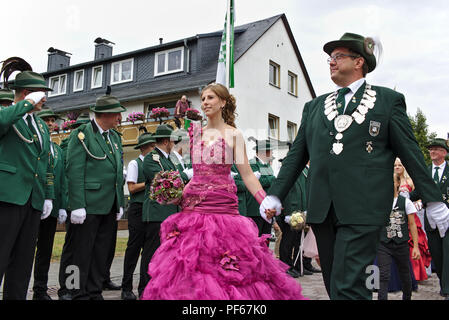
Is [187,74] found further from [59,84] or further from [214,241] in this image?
[214,241]

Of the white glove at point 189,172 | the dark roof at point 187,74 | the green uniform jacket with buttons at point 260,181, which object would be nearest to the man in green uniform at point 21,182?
the white glove at point 189,172

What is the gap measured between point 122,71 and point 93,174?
83.2 ft

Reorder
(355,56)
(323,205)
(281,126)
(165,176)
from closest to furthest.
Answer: (323,205), (355,56), (165,176), (281,126)

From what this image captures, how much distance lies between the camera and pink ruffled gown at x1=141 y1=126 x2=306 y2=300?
146 inches

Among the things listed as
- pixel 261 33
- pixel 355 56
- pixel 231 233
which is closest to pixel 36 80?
pixel 231 233

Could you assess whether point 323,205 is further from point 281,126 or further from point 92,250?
Result: point 281,126

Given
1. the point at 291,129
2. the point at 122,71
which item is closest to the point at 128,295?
the point at 291,129

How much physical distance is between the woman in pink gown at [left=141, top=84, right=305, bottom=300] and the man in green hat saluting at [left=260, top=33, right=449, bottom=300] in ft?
1.85

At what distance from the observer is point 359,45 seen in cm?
357

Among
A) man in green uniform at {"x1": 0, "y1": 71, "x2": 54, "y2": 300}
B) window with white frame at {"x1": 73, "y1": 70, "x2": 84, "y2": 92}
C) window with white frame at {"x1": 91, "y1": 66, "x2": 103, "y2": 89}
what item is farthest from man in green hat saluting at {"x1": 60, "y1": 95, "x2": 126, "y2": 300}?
window with white frame at {"x1": 73, "y1": 70, "x2": 84, "y2": 92}

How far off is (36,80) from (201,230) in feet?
7.46

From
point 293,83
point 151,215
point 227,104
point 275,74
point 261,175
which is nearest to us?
point 227,104

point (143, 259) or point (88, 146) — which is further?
point (143, 259)
